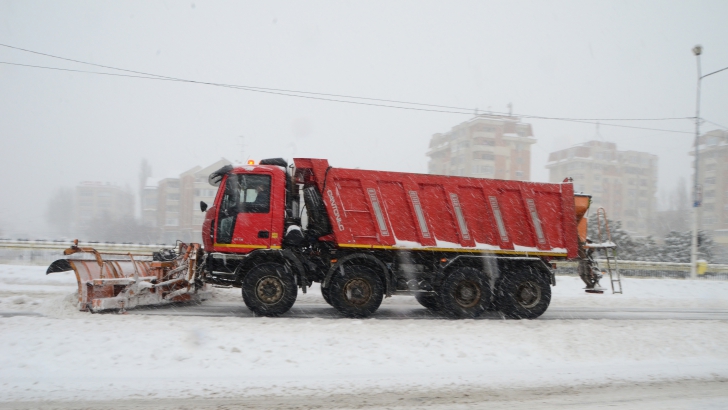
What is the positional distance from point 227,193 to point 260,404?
488 cm

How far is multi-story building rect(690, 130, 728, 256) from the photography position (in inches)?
2019

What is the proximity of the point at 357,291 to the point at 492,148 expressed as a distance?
48.7 meters

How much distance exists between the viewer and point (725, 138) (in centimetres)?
5228

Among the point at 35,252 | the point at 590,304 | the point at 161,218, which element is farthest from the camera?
the point at 161,218

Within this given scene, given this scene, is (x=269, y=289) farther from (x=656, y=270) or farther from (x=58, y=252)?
(x=656, y=270)

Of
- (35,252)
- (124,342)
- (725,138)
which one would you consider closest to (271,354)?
(124,342)

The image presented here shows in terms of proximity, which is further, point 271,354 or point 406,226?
point 406,226

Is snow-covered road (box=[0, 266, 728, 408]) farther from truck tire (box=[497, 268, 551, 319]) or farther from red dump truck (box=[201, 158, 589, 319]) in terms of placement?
truck tire (box=[497, 268, 551, 319])

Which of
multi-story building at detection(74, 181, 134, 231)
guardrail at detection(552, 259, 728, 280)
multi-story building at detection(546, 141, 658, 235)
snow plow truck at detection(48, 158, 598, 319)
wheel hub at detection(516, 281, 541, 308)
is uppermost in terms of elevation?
multi-story building at detection(546, 141, 658, 235)

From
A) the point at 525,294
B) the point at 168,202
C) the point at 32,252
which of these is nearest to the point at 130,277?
the point at 525,294

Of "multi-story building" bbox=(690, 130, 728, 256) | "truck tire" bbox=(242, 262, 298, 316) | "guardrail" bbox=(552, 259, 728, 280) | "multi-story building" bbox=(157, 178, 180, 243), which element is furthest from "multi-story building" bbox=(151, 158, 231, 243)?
"multi-story building" bbox=(690, 130, 728, 256)

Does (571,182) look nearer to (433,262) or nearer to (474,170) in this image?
(433,262)

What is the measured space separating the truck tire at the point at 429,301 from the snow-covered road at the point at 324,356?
1.25 metres

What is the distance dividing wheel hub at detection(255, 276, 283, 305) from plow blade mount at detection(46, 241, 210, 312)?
1.29 m
